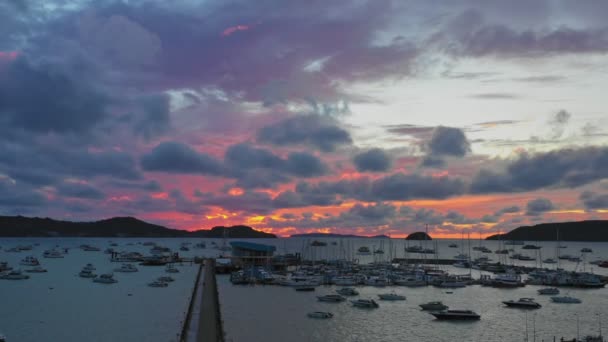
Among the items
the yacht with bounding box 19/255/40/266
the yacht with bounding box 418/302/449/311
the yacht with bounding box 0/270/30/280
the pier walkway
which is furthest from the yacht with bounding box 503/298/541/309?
the yacht with bounding box 19/255/40/266

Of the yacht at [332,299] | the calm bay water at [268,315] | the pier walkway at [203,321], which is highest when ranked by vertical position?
the pier walkway at [203,321]

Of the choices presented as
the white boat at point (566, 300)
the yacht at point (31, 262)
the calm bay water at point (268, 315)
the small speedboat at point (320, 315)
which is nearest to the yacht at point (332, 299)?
the calm bay water at point (268, 315)

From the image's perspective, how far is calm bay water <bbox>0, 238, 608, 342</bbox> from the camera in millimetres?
51375

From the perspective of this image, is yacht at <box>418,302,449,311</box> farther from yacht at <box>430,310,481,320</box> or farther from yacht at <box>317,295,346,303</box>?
yacht at <box>317,295,346,303</box>

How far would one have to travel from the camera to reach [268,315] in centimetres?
6084

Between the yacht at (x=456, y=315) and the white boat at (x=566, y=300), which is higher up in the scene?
the white boat at (x=566, y=300)

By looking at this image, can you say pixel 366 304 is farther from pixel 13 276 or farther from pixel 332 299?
pixel 13 276

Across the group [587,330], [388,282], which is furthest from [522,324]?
[388,282]

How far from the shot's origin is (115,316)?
59969mm

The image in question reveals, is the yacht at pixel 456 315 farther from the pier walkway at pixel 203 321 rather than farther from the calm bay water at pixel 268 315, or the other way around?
the pier walkway at pixel 203 321

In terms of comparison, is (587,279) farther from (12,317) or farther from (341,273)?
(12,317)

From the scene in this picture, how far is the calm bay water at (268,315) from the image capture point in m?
51.4

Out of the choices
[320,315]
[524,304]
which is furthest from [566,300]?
[320,315]

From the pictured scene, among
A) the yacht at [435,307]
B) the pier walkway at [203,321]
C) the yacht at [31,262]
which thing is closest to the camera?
the pier walkway at [203,321]
